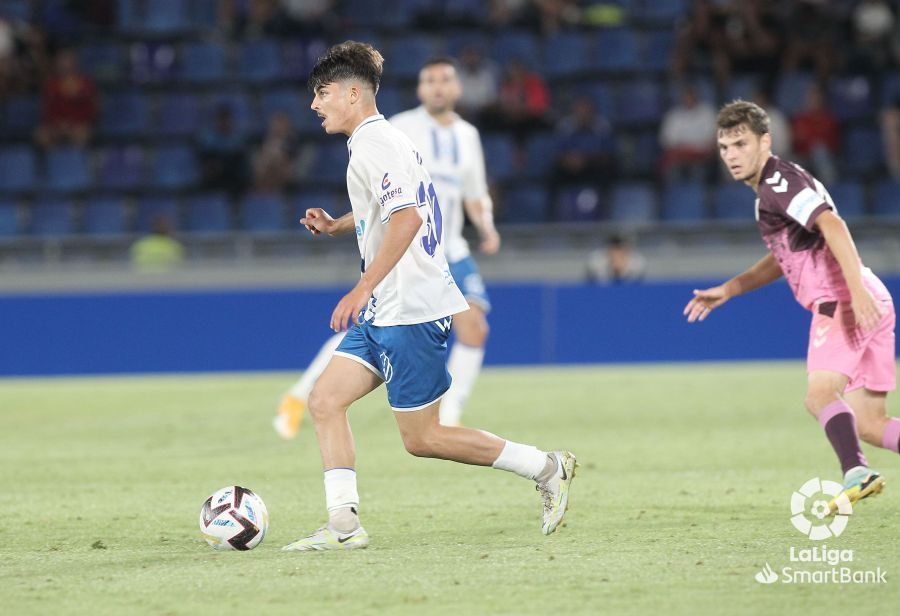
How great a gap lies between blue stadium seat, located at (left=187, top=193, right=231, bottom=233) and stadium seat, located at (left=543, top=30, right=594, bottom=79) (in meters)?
4.67

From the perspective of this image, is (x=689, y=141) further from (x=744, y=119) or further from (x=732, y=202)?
(x=744, y=119)

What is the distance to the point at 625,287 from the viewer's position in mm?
15883

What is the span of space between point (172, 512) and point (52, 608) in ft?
7.15

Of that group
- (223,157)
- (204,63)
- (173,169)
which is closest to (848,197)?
(223,157)

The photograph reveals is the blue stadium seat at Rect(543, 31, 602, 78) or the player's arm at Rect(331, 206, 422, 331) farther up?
the blue stadium seat at Rect(543, 31, 602, 78)

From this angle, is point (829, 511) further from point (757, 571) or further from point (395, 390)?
point (395, 390)

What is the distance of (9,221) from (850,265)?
46.4 feet

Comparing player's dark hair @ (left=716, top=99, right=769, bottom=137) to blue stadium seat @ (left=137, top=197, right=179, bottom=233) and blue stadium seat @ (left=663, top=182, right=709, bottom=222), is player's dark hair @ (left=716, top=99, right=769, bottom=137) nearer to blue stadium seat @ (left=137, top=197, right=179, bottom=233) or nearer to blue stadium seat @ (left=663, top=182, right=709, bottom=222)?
blue stadium seat @ (left=663, top=182, right=709, bottom=222)

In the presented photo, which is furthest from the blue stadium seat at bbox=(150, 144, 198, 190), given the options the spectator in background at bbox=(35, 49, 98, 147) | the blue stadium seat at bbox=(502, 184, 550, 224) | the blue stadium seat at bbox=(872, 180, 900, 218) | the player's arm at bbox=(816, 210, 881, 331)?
the player's arm at bbox=(816, 210, 881, 331)

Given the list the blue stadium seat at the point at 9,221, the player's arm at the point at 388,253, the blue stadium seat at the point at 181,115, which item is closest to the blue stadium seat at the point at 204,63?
the blue stadium seat at the point at 181,115

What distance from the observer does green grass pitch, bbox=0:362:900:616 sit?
452cm

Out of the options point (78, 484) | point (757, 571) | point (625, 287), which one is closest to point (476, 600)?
point (757, 571)

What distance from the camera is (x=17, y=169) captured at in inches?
725

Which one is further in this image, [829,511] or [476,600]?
[829,511]
